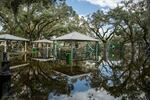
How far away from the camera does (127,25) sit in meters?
43.4

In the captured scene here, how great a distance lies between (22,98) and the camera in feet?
25.9

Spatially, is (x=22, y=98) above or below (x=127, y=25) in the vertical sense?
below

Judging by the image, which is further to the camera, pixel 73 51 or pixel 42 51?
pixel 42 51

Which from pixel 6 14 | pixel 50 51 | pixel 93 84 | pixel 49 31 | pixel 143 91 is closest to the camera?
pixel 143 91

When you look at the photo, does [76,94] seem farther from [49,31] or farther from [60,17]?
[49,31]

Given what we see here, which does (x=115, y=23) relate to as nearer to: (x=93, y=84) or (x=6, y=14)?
(x=6, y=14)

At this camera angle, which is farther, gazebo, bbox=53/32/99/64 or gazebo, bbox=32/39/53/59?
gazebo, bbox=32/39/53/59

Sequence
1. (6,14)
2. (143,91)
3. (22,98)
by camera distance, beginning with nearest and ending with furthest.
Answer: (22,98) → (143,91) → (6,14)

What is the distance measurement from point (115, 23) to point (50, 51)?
1282cm

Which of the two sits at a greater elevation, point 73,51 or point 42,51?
point 73,51

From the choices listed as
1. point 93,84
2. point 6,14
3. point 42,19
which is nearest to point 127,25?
point 42,19

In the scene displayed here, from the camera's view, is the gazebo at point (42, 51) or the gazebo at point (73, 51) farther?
the gazebo at point (42, 51)

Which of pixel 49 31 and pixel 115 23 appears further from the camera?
pixel 49 31

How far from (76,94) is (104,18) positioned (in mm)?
37708
